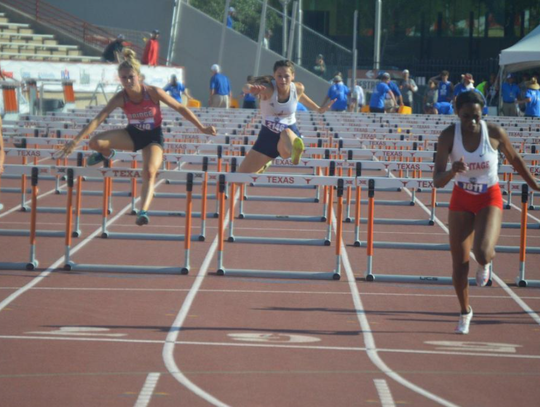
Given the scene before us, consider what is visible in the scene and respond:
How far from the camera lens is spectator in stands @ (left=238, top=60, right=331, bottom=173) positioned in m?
10.1

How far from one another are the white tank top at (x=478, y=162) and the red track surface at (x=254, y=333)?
3.49 feet

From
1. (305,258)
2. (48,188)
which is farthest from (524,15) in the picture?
(305,258)

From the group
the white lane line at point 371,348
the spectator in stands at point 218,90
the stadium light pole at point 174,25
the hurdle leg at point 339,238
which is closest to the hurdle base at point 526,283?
the white lane line at point 371,348

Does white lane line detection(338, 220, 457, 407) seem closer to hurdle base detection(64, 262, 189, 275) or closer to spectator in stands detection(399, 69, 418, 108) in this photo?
hurdle base detection(64, 262, 189, 275)

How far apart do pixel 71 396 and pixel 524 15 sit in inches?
1750

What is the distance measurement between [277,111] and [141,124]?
5.58ft

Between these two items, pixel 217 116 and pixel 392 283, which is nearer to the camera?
pixel 392 283

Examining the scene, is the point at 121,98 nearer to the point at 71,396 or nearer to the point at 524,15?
the point at 71,396

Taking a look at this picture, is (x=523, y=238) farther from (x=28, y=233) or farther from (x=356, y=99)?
(x=356, y=99)

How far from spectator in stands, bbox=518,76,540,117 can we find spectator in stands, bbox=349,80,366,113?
7375mm

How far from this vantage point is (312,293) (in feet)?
28.5

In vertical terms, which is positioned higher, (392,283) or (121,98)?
(121,98)

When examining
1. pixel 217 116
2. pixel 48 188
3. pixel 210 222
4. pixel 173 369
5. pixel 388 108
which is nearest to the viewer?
pixel 173 369

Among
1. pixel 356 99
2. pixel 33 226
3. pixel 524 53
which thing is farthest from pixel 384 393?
pixel 356 99
